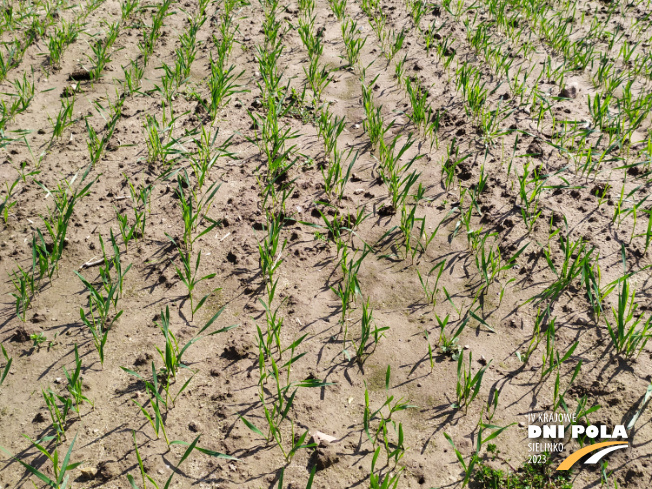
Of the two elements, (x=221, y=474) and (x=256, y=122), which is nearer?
(x=221, y=474)

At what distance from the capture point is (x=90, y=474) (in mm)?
1961

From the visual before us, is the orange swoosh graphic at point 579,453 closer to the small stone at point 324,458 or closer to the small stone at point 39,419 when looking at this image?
the small stone at point 324,458

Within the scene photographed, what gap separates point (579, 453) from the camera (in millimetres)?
1980

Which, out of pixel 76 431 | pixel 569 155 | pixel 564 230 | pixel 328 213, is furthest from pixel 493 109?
pixel 76 431

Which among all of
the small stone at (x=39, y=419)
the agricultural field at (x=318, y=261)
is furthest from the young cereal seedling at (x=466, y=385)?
the small stone at (x=39, y=419)

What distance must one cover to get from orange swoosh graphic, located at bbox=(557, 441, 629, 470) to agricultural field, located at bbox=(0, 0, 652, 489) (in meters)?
0.03

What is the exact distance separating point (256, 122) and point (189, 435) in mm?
2130

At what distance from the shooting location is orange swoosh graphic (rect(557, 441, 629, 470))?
1957 millimetres

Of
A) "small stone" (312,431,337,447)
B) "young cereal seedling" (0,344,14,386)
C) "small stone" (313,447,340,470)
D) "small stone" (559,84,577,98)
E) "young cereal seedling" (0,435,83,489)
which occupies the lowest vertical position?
"young cereal seedling" (0,435,83,489)

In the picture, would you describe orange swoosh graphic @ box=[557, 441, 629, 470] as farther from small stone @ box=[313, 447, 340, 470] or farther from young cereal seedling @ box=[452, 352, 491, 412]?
small stone @ box=[313, 447, 340, 470]

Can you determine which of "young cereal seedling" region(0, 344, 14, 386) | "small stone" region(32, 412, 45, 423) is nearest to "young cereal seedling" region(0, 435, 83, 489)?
"small stone" region(32, 412, 45, 423)

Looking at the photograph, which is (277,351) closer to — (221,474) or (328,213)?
(221,474)
